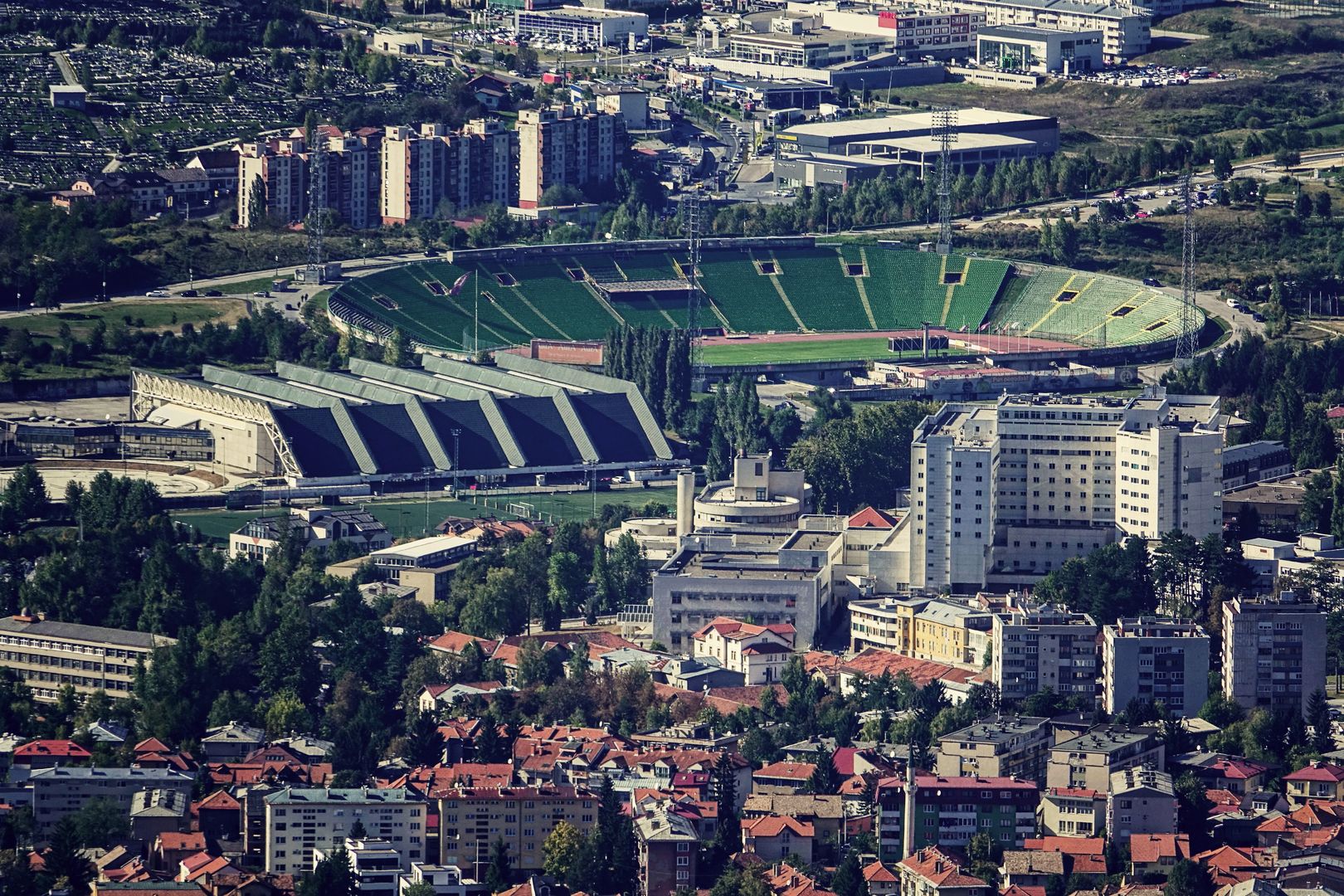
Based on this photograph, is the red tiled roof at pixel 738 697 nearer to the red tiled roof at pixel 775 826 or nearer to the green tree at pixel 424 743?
the green tree at pixel 424 743

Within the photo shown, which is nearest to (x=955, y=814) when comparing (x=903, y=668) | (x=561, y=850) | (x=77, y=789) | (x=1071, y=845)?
(x=1071, y=845)

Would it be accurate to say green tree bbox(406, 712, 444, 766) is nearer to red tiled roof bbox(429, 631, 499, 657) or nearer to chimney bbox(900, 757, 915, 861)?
red tiled roof bbox(429, 631, 499, 657)

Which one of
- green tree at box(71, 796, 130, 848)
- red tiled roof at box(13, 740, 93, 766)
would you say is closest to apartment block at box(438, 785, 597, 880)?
green tree at box(71, 796, 130, 848)

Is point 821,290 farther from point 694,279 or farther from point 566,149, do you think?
point 566,149

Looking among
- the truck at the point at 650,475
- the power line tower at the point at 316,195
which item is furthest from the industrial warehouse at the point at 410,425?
the power line tower at the point at 316,195

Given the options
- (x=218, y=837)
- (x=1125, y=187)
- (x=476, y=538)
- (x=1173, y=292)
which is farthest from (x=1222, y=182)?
(x=218, y=837)

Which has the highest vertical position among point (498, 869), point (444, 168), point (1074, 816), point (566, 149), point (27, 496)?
point (566, 149)

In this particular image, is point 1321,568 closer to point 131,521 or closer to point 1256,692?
point 1256,692
